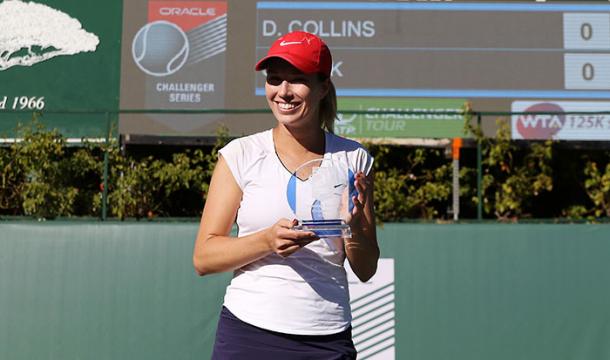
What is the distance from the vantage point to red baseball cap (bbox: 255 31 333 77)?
181 centimetres

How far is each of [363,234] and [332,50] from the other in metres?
5.52

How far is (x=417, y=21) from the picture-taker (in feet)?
23.7

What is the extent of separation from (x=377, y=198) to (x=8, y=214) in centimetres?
338

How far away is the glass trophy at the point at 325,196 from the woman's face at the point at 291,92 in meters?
0.17

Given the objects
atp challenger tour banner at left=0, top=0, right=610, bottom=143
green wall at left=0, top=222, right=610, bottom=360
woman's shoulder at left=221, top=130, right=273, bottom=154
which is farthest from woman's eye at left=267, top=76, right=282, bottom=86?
atp challenger tour banner at left=0, top=0, right=610, bottom=143

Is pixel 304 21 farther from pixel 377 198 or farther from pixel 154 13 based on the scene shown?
pixel 377 198

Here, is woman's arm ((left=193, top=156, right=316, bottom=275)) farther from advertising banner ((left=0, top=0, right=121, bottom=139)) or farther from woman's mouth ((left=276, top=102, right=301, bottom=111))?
advertising banner ((left=0, top=0, right=121, bottom=139))

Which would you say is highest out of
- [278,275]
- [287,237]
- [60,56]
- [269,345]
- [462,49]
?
[462,49]

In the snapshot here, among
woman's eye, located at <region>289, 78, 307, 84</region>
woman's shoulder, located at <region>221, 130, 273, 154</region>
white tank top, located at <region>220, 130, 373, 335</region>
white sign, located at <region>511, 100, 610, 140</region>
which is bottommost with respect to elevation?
white tank top, located at <region>220, 130, 373, 335</region>

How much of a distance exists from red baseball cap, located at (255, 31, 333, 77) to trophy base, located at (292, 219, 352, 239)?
0.44m

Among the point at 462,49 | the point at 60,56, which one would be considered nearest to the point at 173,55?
the point at 60,56

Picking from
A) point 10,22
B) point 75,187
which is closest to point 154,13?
point 10,22

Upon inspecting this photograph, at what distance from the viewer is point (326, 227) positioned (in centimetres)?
166

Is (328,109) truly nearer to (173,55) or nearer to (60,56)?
(173,55)
